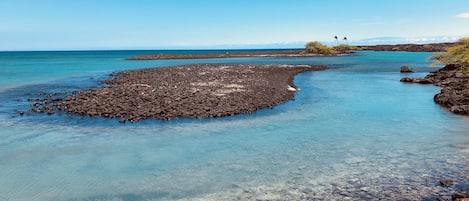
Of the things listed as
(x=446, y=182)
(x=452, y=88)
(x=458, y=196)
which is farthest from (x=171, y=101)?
(x=452, y=88)

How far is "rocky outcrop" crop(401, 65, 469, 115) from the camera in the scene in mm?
22398

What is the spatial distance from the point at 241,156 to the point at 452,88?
22940mm

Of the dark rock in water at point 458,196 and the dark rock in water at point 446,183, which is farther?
the dark rock in water at point 446,183

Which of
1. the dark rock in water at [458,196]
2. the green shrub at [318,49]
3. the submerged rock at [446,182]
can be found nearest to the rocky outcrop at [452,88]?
the submerged rock at [446,182]

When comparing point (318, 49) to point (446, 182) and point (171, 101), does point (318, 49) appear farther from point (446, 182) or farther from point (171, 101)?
point (446, 182)

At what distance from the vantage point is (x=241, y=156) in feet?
44.3

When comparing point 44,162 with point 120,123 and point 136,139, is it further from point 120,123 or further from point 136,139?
point 120,123

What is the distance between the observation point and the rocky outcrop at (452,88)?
22.4m

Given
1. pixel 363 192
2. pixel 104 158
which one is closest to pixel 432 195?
pixel 363 192

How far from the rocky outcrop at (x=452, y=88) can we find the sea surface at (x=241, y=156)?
1.33 metres

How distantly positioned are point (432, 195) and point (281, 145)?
6.14m

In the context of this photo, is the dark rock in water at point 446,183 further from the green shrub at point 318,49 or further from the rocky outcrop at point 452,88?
the green shrub at point 318,49

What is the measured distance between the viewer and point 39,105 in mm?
23469

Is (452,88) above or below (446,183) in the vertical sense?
above
